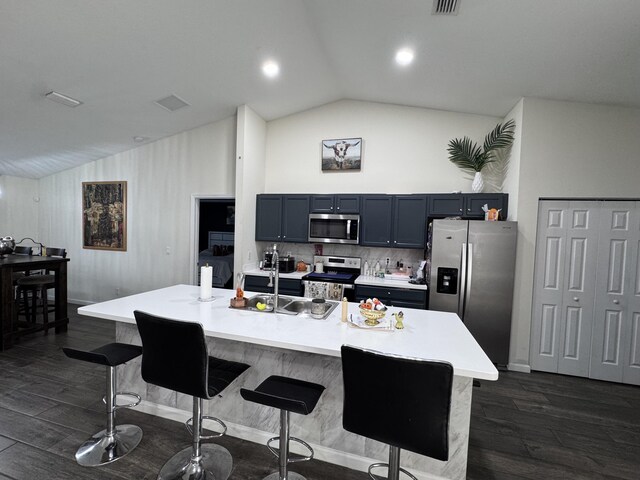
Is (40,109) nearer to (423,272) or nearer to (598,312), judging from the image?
(423,272)

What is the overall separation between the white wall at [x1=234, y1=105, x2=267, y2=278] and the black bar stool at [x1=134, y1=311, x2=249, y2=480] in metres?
2.59

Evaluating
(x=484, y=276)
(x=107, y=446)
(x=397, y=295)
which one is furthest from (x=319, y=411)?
(x=484, y=276)

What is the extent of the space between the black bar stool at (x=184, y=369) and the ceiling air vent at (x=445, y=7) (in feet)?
9.08

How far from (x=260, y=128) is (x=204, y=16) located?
84.2 inches

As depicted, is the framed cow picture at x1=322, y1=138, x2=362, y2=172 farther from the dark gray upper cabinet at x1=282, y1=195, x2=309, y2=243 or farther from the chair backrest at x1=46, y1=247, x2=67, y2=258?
the chair backrest at x1=46, y1=247, x2=67, y2=258

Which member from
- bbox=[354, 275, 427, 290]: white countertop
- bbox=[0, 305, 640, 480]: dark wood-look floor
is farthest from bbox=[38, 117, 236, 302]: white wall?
bbox=[354, 275, 427, 290]: white countertop

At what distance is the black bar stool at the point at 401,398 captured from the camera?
1.16m

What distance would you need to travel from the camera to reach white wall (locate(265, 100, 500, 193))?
13.7 ft

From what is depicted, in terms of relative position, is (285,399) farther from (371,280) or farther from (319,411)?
(371,280)

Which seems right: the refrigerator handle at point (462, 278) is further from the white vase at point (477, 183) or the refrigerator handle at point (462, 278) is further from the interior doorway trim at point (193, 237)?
the interior doorway trim at point (193, 237)

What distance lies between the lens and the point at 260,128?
15.5 ft

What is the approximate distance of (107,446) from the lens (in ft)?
6.65

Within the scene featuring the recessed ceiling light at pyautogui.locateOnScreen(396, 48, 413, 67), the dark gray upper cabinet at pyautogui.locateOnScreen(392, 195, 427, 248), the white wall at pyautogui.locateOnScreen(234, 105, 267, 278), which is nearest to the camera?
the recessed ceiling light at pyautogui.locateOnScreen(396, 48, 413, 67)

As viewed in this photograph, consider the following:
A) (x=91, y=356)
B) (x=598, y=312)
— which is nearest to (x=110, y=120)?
(x=91, y=356)
